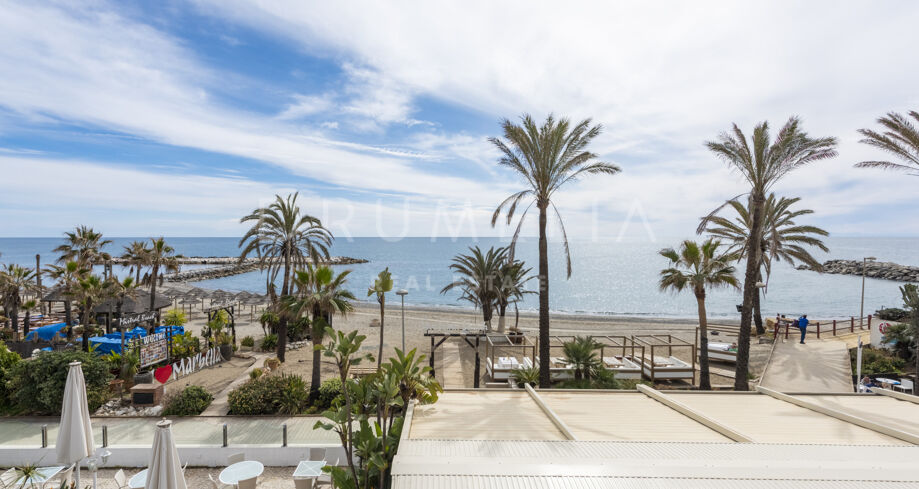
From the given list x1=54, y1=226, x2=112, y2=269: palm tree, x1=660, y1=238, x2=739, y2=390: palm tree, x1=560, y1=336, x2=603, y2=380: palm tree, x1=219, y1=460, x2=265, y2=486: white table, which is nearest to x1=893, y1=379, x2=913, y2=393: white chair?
x1=660, y1=238, x2=739, y2=390: palm tree

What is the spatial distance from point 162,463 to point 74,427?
331 centimetres

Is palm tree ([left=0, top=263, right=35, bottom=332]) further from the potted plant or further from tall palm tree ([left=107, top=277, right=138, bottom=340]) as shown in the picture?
the potted plant

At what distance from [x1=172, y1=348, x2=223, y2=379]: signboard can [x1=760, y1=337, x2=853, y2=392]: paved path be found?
24.0 m

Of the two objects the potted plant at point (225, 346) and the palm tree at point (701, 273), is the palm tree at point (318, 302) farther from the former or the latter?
the palm tree at point (701, 273)

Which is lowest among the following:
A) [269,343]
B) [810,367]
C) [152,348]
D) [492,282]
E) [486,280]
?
[269,343]

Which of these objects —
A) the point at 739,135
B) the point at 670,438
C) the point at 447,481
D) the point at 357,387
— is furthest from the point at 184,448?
the point at 739,135

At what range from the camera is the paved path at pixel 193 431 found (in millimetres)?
11672

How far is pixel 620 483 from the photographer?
510 cm

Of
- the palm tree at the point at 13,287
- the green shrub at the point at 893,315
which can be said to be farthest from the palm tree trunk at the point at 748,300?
the palm tree at the point at 13,287

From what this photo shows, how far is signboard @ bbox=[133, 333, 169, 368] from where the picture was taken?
16.5 meters

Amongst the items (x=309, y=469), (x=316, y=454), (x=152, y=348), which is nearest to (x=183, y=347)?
(x=152, y=348)

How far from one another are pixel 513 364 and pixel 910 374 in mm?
16673

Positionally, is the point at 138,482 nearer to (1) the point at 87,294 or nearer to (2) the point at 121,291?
(1) the point at 87,294

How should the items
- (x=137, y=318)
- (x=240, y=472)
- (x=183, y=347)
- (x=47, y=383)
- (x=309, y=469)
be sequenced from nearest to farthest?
(x=240, y=472)
(x=309, y=469)
(x=47, y=383)
(x=137, y=318)
(x=183, y=347)
